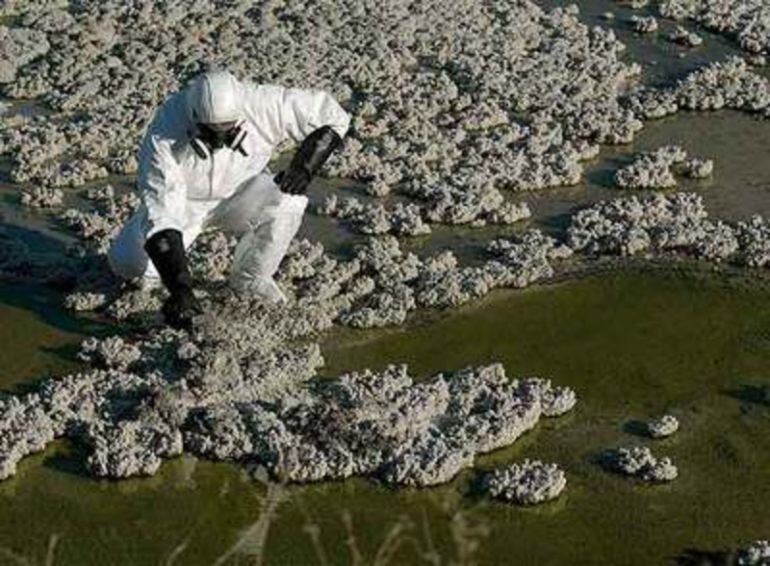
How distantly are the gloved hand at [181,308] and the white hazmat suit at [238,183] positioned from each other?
34 cm

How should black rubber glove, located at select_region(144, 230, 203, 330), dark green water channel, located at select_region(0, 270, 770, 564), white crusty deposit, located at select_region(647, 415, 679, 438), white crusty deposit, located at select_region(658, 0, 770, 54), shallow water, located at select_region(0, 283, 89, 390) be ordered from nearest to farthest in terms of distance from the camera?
dark green water channel, located at select_region(0, 270, 770, 564), white crusty deposit, located at select_region(647, 415, 679, 438), black rubber glove, located at select_region(144, 230, 203, 330), shallow water, located at select_region(0, 283, 89, 390), white crusty deposit, located at select_region(658, 0, 770, 54)

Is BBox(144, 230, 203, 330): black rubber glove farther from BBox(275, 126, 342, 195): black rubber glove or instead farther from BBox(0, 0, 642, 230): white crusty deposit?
BBox(0, 0, 642, 230): white crusty deposit

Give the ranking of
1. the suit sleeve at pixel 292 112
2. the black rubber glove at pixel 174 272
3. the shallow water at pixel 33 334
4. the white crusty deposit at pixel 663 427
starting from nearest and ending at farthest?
the white crusty deposit at pixel 663 427 < the black rubber glove at pixel 174 272 < the shallow water at pixel 33 334 < the suit sleeve at pixel 292 112

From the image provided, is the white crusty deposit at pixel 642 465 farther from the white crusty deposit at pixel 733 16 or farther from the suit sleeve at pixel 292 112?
the white crusty deposit at pixel 733 16

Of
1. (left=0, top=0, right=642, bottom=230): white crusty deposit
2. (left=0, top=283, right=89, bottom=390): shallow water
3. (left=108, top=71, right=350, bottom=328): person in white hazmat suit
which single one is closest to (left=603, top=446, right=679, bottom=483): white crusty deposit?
(left=108, top=71, right=350, bottom=328): person in white hazmat suit

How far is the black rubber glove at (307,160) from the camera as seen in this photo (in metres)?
6.90

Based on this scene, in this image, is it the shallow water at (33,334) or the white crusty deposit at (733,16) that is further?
the white crusty deposit at (733,16)

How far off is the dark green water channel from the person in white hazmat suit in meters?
0.55

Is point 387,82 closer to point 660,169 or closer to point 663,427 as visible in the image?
point 660,169

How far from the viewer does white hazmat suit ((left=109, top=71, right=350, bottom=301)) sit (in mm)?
6629

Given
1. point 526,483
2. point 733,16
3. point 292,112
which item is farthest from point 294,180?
point 733,16

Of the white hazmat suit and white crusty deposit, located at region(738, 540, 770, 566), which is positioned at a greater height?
the white hazmat suit

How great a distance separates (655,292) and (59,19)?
4773mm

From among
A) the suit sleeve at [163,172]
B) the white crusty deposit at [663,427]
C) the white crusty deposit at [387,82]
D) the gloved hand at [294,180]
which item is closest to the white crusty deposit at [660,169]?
the white crusty deposit at [387,82]
